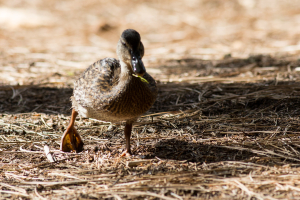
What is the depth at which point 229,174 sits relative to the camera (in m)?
2.87

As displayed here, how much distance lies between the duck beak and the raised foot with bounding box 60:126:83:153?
1.30 m

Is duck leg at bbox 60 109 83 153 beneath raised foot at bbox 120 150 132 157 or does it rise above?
above

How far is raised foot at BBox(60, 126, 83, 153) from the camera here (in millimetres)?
3728

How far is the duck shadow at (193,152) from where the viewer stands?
3252 millimetres

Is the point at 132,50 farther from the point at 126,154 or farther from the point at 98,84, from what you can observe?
the point at 126,154

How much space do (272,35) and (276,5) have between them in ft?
11.1

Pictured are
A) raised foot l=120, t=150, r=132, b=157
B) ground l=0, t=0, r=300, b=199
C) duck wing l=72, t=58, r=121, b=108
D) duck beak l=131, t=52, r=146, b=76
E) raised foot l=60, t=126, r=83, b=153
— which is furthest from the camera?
raised foot l=60, t=126, r=83, b=153

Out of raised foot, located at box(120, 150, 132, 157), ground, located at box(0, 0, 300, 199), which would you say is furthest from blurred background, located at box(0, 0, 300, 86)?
raised foot, located at box(120, 150, 132, 157)

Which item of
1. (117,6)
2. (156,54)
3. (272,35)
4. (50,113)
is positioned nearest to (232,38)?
(272,35)

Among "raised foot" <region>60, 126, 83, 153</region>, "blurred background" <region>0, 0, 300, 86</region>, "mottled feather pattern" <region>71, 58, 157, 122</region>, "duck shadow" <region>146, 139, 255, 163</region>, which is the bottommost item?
"duck shadow" <region>146, 139, 255, 163</region>

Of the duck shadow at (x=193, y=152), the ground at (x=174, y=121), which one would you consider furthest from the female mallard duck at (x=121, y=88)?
the ground at (x=174, y=121)

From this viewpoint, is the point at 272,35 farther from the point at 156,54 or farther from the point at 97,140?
the point at 97,140

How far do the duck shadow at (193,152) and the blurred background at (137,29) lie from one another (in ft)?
10.0

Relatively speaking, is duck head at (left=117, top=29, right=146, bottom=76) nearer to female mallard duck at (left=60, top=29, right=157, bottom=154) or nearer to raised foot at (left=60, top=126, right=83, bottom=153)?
female mallard duck at (left=60, top=29, right=157, bottom=154)
